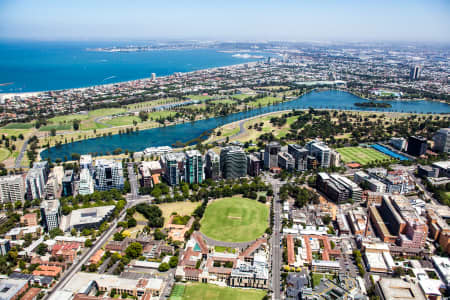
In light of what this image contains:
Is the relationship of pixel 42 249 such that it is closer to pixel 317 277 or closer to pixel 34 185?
pixel 34 185

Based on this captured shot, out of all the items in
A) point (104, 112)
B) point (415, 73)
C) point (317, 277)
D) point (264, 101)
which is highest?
point (415, 73)

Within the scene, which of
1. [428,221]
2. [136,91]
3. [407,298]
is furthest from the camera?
[136,91]

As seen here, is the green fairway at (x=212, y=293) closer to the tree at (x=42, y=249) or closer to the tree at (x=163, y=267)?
the tree at (x=163, y=267)

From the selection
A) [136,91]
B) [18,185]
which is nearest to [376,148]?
[18,185]

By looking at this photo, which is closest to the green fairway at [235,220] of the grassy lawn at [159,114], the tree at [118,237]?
the tree at [118,237]

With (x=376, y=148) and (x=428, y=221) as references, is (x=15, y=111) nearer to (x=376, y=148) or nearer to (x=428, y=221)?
(x=376, y=148)

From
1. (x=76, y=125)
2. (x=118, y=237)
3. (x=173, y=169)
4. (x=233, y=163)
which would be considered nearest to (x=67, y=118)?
(x=76, y=125)
